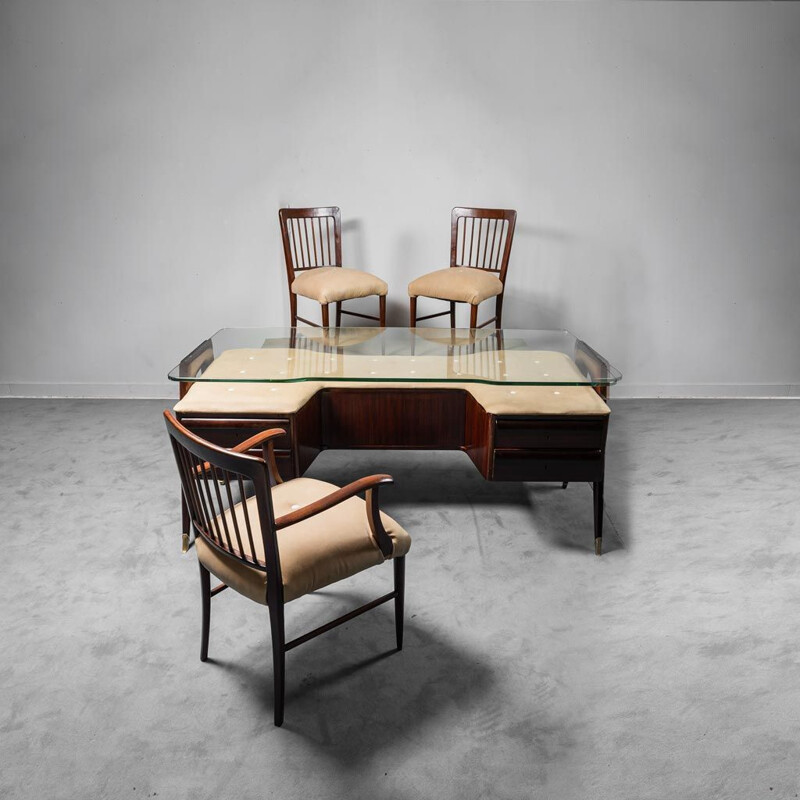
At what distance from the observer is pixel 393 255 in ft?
15.1

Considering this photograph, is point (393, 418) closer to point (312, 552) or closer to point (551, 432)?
point (551, 432)

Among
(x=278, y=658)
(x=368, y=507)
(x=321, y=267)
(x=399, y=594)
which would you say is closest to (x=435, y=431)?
(x=399, y=594)

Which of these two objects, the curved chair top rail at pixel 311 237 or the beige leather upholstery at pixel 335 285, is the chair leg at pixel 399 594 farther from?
the curved chair top rail at pixel 311 237

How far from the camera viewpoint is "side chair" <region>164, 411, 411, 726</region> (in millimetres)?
1857

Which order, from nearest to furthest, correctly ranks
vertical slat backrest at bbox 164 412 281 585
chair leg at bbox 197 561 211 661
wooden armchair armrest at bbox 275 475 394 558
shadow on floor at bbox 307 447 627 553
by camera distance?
vertical slat backrest at bbox 164 412 281 585, wooden armchair armrest at bbox 275 475 394 558, chair leg at bbox 197 561 211 661, shadow on floor at bbox 307 447 627 553

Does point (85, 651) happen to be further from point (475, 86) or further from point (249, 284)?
point (475, 86)

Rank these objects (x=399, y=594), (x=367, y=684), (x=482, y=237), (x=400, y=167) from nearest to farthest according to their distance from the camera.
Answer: (x=367, y=684), (x=399, y=594), (x=400, y=167), (x=482, y=237)

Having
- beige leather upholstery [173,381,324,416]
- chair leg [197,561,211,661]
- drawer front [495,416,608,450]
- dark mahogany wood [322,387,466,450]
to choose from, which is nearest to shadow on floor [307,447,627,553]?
dark mahogany wood [322,387,466,450]

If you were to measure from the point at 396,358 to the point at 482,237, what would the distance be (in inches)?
72.1

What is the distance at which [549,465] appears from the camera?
2.83 metres

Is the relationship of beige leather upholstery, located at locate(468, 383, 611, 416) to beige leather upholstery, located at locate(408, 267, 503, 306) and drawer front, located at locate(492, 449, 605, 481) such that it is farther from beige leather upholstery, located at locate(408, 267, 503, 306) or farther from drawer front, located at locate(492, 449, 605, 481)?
beige leather upholstery, located at locate(408, 267, 503, 306)

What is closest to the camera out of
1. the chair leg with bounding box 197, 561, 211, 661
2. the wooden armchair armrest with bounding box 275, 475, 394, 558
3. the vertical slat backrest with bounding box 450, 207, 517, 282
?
the wooden armchair armrest with bounding box 275, 475, 394, 558

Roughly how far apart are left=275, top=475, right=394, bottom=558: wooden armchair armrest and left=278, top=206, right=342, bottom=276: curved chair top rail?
8.16 ft

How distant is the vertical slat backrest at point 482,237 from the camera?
13.9 feet
